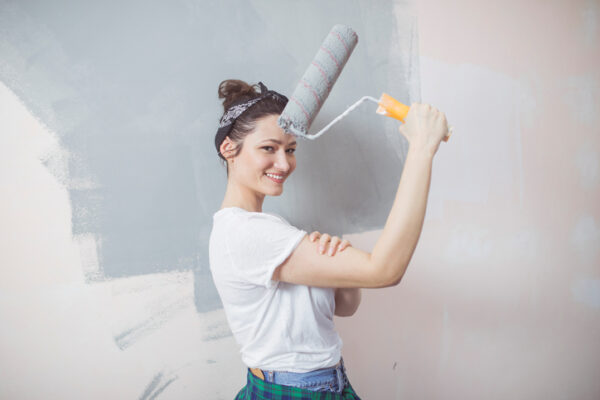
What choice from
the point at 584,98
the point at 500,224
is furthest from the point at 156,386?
the point at 584,98

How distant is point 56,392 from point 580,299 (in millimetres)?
1885

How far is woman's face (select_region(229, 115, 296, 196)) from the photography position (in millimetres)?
917

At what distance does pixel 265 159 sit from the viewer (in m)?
0.92

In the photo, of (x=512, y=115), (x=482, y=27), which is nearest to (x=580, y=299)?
(x=512, y=115)

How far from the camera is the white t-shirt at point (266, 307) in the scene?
792mm

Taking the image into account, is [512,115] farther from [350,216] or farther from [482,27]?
[350,216]

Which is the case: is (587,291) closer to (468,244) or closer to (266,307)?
(468,244)

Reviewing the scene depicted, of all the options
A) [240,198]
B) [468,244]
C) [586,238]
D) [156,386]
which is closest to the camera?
[240,198]

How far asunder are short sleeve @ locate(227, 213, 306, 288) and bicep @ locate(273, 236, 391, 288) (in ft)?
0.06

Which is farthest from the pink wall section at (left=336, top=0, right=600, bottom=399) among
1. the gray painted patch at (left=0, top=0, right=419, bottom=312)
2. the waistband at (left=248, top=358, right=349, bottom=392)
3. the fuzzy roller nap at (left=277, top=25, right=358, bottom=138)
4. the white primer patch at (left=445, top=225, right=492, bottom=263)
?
the fuzzy roller nap at (left=277, top=25, right=358, bottom=138)

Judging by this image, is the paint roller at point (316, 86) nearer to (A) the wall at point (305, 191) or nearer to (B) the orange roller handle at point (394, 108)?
(B) the orange roller handle at point (394, 108)

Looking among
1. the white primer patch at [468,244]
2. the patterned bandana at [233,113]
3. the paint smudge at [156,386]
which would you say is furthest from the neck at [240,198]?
the white primer patch at [468,244]

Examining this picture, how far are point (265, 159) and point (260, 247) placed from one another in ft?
0.82

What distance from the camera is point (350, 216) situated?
130cm
